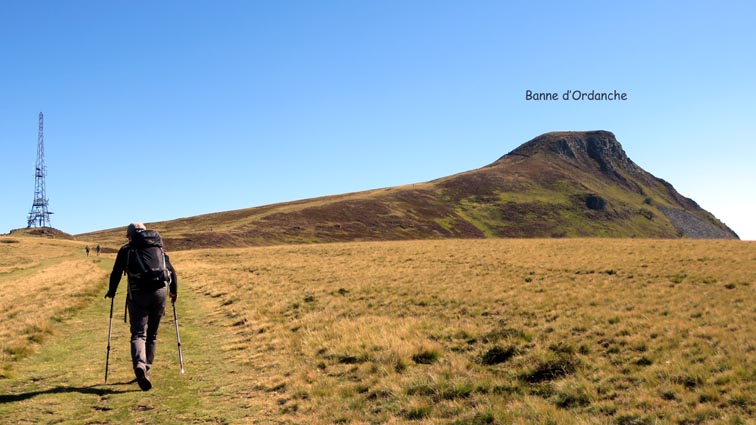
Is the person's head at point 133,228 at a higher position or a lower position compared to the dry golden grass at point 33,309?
higher

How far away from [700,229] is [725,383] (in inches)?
8877

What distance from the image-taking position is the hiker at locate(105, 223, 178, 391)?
927cm

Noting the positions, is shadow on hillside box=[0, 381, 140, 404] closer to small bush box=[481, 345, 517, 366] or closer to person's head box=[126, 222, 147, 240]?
A: person's head box=[126, 222, 147, 240]

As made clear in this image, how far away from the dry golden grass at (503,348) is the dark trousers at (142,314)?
6.16 feet

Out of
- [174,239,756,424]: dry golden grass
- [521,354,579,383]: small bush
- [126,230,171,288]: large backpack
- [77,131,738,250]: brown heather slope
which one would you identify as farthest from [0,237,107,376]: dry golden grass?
[77,131,738,250]: brown heather slope

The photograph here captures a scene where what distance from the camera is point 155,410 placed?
8.37 meters

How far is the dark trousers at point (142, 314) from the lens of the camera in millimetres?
9281

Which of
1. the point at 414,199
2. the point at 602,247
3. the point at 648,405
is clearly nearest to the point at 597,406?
the point at 648,405

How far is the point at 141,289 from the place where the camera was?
369 inches

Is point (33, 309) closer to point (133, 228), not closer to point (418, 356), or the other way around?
point (133, 228)

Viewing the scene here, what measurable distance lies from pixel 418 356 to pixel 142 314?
238 inches

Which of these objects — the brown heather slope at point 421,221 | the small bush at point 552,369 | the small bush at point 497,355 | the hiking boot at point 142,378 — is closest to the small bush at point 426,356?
the small bush at point 497,355

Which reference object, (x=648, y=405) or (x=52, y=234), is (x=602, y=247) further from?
(x=52, y=234)

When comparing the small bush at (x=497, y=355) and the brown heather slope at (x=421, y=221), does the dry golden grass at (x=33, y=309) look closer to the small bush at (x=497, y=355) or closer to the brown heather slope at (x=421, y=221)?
the small bush at (x=497, y=355)
